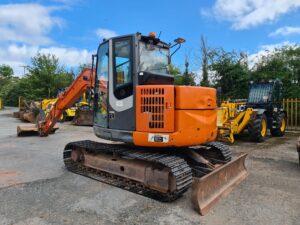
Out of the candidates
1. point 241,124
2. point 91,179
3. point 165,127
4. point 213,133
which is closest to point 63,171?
point 91,179

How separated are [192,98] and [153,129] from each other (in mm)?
802

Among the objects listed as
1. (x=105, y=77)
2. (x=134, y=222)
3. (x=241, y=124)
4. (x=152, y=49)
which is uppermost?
(x=152, y=49)

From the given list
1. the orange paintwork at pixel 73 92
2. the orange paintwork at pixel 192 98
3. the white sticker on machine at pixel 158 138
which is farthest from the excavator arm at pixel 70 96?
the orange paintwork at pixel 192 98

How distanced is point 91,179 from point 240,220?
9.79 ft

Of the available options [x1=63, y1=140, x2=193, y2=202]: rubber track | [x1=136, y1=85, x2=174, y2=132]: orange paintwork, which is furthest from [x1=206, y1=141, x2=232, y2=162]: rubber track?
[x1=136, y1=85, x2=174, y2=132]: orange paintwork

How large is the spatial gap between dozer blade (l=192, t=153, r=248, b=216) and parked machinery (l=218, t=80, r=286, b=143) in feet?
13.8

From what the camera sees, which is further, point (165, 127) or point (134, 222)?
point (165, 127)

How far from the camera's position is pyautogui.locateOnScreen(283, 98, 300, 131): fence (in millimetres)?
14953

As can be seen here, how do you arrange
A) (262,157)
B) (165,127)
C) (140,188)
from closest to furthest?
(165,127), (140,188), (262,157)

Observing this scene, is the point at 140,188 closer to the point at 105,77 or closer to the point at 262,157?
the point at 105,77

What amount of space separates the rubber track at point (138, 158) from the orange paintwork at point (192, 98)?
0.87 metres

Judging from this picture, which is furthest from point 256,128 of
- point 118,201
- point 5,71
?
point 5,71

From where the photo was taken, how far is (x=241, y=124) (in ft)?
33.3

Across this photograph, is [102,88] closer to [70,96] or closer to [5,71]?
[70,96]
